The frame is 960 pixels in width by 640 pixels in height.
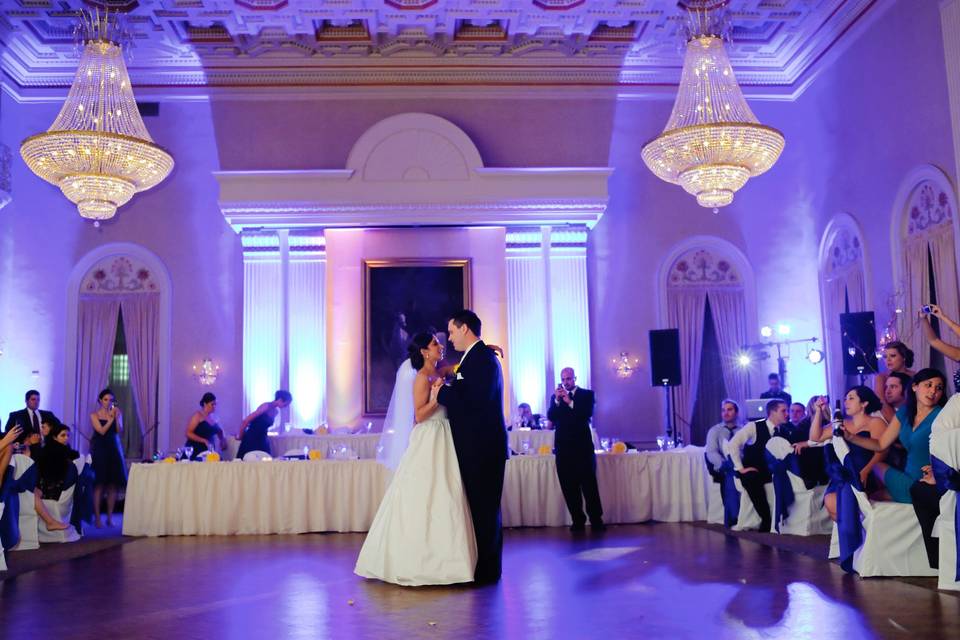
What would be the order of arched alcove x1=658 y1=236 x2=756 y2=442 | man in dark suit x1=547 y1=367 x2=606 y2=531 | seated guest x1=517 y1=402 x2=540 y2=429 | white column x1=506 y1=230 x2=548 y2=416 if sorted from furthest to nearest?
arched alcove x1=658 y1=236 x2=756 y2=442 → white column x1=506 y1=230 x2=548 y2=416 → seated guest x1=517 y1=402 x2=540 y2=429 → man in dark suit x1=547 y1=367 x2=606 y2=531

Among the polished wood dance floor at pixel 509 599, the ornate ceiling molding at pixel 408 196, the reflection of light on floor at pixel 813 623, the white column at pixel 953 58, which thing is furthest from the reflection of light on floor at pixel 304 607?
the white column at pixel 953 58

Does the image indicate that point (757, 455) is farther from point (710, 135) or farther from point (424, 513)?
point (424, 513)

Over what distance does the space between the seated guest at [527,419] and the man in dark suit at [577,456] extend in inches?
134

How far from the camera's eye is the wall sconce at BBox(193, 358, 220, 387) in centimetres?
1322

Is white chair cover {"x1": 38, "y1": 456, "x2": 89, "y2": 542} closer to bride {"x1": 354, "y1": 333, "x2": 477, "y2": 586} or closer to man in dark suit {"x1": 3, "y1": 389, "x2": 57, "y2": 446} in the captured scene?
man in dark suit {"x1": 3, "y1": 389, "x2": 57, "y2": 446}

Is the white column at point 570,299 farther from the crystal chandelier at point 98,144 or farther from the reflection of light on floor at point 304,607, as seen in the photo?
the reflection of light on floor at point 304,607

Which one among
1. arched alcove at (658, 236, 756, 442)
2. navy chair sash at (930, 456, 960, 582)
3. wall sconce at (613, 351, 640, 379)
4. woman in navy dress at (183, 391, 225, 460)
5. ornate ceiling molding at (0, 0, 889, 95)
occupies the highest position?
ornate ceiling molding at (0, 0, 889, 95)

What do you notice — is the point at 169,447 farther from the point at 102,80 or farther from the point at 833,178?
the point at 833,178

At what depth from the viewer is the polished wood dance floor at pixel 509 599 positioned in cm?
427

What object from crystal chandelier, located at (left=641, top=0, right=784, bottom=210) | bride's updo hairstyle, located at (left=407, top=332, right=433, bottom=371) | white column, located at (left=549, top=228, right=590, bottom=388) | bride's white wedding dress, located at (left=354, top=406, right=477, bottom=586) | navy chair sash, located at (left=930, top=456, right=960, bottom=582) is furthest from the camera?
white column, located at (left=549, top=228, right=590, bottom=388)

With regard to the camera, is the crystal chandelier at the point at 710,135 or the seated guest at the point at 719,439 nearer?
the seated guest at the point at 719,439

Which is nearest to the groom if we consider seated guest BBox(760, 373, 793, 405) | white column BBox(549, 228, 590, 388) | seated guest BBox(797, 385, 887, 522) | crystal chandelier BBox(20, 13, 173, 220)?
seated guest BBox(797, 385, 887, 522)

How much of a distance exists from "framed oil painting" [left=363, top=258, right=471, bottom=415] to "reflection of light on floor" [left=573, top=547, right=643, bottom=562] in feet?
20.0

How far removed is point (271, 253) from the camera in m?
13.4
